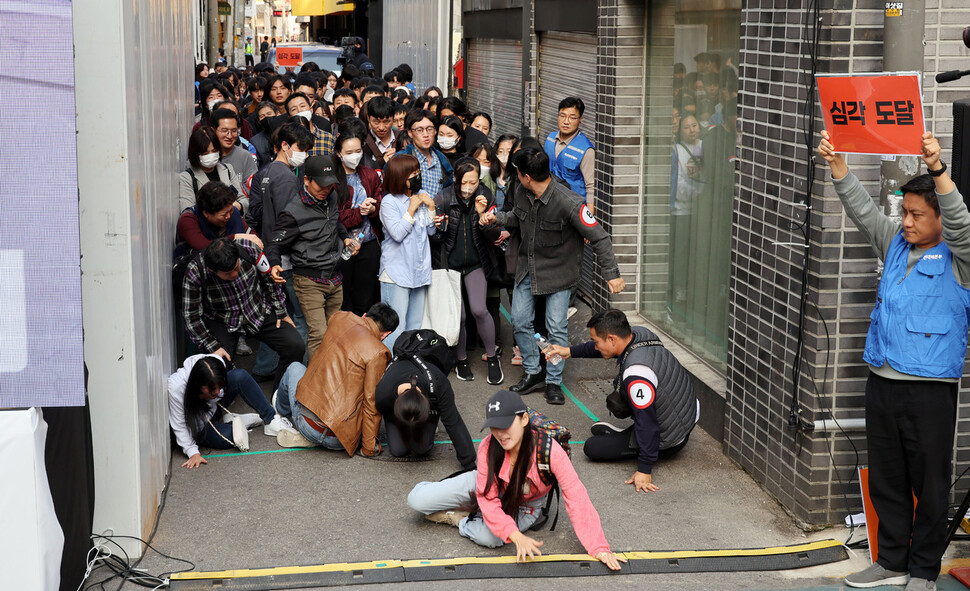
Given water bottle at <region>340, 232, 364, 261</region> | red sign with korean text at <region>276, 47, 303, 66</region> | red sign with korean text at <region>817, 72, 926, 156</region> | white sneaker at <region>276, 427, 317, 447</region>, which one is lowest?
white sneaker at <region>276, 427, 317, 447</region>

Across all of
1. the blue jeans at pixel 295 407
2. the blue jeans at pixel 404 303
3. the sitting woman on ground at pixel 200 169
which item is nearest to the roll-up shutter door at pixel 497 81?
the sitting woman on ground at pixel 200 169

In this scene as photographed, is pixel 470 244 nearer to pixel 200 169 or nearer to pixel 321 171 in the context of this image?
pixel 321 171

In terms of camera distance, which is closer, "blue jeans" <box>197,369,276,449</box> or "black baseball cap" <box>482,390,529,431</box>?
"black baseball cap" <box>482,390,529,431</box>

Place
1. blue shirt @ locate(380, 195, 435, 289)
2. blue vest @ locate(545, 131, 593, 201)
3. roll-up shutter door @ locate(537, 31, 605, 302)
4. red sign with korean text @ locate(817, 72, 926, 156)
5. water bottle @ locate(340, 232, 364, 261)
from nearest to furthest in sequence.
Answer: red sign with korean text @ locate(817, 72, 926, 156)
blue shirt @ locate(380, 195, 435, 289)
water bottle @ locate(340, 232, 364, 261)
blue vest @ locate(545, 131, 593, 201)
roll-up shutter door @ locate(537, 31, 605, 302)

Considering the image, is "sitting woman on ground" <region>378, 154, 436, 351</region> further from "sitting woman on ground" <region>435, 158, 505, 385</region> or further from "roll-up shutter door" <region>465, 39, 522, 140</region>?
"roll-up shutter door" <region>465, 39, 522, 140</region>

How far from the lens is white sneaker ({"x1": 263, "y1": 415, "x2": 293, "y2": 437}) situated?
686cm

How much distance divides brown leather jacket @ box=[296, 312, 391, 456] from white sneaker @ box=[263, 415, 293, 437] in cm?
44

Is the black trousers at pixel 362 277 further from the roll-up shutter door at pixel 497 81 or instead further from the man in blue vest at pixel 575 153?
the roll-up shutter door at pixel 497 81

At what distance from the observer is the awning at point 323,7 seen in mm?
34556

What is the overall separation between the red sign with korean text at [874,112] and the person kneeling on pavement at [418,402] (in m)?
2.69

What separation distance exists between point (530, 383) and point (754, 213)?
2446mm

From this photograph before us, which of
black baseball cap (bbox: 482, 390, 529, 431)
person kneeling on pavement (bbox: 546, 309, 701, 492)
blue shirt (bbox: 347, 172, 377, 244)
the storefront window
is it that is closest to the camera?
black baseball cap (bbox: 482, 390, 529, 431)

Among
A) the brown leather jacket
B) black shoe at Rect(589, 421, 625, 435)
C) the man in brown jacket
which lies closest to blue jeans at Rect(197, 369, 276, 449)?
the man in brown jacket

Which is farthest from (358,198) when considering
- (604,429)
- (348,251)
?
(604,429)
